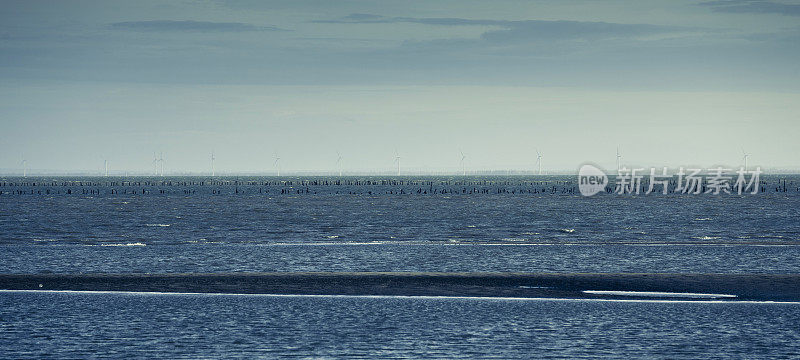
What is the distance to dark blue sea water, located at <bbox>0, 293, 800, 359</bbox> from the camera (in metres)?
14.4

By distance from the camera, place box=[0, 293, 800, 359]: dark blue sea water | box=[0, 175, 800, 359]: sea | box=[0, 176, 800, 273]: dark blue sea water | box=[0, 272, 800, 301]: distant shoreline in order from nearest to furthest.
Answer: box=[0, 293, 800, 359]: dark blue sea water, box=[0, 175, 800, 359]: sea, box=[0, 272, 800, 301]: distant shoreline, box=[0, 176, 800, 273]: dark blue sea water

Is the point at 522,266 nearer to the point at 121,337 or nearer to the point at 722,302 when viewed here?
the point at 722,302

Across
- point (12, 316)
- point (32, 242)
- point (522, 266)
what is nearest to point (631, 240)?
point (522, 266)

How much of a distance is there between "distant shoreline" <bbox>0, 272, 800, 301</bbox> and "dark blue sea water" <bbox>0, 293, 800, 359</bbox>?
1359 mm

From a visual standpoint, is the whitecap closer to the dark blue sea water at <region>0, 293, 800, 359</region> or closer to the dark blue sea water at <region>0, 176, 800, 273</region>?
the dark blue sea water at <region>0, 293, 800, 359</region>

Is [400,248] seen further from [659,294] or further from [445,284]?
[659,294]

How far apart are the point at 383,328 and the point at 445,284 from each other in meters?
6.97

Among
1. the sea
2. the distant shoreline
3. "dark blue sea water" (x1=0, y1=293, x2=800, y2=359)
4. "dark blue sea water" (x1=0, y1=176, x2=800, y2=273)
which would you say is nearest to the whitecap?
the distant shoreline

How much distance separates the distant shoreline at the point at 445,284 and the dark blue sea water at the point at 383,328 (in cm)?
136

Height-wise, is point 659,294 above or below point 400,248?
above

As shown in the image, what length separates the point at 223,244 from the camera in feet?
142

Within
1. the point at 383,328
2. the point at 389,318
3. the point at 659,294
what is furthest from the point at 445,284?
the point at 383,328

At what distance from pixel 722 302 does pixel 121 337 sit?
12.8 metres

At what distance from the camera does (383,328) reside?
16.7 metres
